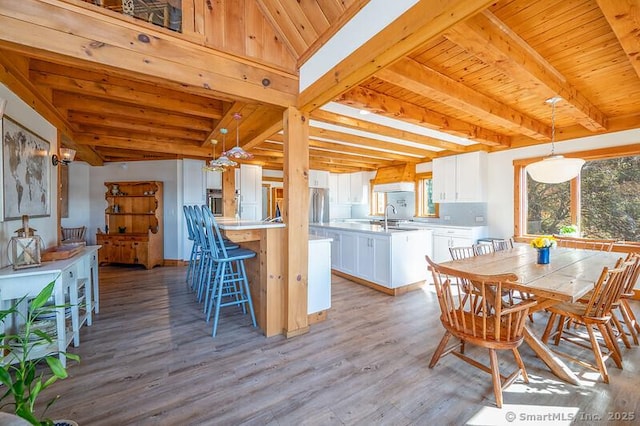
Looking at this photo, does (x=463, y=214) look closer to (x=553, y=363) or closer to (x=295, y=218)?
(x=553, y=363)

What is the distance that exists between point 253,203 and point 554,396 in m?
5.87

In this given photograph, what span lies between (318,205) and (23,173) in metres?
4.66

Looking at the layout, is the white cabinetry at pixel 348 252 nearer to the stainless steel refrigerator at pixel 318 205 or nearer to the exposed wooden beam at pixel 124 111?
the stainless steel refrigerator at pixel 318 205

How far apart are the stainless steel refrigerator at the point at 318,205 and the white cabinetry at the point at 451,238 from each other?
239 centimetres

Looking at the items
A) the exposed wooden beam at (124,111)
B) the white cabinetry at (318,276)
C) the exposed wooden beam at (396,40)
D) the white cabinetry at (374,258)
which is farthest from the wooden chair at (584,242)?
the exposed wooden beam at (124,111)

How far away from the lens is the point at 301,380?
2066mm

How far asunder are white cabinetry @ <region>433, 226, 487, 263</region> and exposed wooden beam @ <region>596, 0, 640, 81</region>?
342 centimetres

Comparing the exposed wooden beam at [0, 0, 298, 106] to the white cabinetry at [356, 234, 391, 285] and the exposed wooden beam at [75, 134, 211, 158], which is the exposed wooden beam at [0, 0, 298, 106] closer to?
the white cabinetry at [356, 234, 391, 285]

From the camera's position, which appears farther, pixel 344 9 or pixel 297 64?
pixel 297 64

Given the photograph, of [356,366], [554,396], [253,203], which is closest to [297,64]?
[356,366]

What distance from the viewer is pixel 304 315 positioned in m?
2.84

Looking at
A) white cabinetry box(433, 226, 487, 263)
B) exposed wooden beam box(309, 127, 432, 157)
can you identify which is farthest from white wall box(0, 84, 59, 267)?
white cabinetry box(433, 226, 487, 263)

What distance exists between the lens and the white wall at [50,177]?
219 cm

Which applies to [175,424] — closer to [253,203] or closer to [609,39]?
[609,39]
